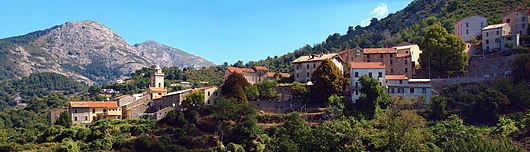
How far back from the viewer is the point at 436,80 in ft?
187

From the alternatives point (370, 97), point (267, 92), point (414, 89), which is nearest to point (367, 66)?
point (370, 97)

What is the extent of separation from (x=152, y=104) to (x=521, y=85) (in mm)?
40097

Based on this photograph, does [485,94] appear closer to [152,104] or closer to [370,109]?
[370,109]

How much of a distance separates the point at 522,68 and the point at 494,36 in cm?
976

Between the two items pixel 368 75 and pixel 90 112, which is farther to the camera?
pixel 90 112

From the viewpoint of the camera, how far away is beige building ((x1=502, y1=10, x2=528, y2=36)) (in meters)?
66.4

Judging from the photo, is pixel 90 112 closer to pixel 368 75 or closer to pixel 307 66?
pixel 307 66

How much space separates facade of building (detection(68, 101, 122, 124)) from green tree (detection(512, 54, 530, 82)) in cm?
4359

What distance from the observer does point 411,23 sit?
12912 cm

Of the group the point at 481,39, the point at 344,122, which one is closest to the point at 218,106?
the point at 344,122

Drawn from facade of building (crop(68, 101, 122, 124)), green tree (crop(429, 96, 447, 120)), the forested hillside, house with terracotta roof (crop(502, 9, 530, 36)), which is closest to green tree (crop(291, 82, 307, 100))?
green tree (crop(429, 96, 447, 120))

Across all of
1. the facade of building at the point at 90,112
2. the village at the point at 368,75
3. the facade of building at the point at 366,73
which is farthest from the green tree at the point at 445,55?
the facade of building at the point at 90,112

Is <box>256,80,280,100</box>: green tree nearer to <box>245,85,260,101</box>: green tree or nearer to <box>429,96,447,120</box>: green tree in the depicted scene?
<box>245,85,260,101</box>: green tree

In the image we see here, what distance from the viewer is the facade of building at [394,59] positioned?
61.7 meters
